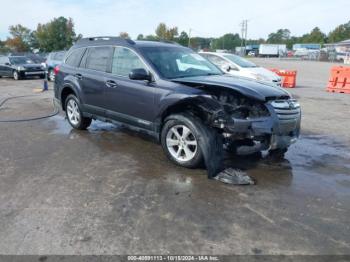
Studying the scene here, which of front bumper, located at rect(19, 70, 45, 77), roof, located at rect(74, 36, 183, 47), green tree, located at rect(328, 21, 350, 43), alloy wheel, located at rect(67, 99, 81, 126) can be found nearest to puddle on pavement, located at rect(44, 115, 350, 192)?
alloy wheel, located at rect(67, 99, 81, 126)

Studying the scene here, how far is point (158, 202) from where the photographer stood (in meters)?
4.23

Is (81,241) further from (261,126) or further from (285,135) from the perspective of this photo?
(285,135)

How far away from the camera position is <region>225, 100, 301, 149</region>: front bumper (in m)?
4.88

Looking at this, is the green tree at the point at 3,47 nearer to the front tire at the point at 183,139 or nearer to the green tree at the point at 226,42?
the front tire at the point at 183,139

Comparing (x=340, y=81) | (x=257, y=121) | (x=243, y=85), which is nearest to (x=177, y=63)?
(x=243, y=85)

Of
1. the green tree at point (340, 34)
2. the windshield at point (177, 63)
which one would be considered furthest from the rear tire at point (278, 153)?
the green tree at point (340, 34)

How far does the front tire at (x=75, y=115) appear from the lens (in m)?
7.56

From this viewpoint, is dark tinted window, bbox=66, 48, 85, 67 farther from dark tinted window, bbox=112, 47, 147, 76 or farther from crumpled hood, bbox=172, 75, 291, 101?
crumpled hood, bbox=172, 75, 291, 101

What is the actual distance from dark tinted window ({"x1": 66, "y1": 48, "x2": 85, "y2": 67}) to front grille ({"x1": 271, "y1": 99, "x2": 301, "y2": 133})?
4.22m

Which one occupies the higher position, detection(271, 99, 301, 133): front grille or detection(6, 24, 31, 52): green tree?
detection(6, 24, 31, 52): green tree

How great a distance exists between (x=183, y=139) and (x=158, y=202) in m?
1.30

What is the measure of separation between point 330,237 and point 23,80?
20932mm

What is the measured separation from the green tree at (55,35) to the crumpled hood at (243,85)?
68872mm

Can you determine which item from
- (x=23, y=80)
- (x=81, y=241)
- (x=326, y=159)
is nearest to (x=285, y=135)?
(x=326, y=159)
